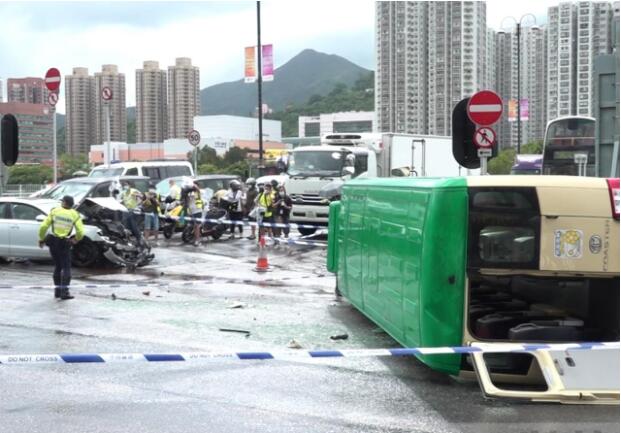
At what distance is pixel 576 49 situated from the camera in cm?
4553

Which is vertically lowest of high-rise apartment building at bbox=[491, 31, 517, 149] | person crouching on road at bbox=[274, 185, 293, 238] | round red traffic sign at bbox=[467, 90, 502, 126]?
person crouching on road at bbox=[274, 185, 293, 238]

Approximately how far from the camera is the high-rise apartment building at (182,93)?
239ft

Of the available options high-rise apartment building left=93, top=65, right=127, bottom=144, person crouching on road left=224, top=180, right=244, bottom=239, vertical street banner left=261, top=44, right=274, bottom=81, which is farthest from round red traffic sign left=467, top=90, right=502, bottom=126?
high-rise apartment building left=93, top=65, right=127, bottom=144

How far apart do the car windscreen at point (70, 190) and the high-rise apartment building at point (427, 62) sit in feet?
111

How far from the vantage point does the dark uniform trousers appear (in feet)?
41.8

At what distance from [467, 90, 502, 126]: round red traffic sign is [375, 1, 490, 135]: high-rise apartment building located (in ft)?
129

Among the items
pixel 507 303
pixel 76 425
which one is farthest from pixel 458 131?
pixel 76 425

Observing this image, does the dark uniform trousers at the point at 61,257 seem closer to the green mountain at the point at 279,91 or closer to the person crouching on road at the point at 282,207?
the person crouching on road at the point at 282,207

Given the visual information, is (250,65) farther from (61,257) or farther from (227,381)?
(227,381)

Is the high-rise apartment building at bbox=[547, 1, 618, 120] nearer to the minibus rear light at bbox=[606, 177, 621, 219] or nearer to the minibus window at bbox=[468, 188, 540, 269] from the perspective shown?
the minibus rear light at bbox=[606, 177, 621, 219]

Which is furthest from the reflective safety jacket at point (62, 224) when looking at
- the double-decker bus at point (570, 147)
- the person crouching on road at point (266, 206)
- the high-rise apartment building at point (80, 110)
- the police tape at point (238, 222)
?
the high-rise apartment building at point (80, 110)

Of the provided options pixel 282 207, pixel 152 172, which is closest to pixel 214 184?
pixel 282 207

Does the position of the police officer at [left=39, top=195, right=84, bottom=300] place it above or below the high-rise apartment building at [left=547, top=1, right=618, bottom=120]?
below

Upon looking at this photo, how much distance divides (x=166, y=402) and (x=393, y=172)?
1989 centimetres
